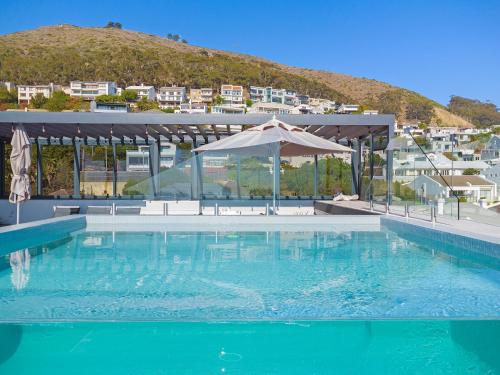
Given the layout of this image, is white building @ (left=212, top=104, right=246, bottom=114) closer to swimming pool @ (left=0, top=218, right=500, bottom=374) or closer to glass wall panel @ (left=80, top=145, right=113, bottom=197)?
glass wall panel @ (left=80, top=145, right=113, bottom=197)

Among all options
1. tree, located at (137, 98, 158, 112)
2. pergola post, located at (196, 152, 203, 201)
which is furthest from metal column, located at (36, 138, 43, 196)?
tree, located at (137, 98, 158, 112)

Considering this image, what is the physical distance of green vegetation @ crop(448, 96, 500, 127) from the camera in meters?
127

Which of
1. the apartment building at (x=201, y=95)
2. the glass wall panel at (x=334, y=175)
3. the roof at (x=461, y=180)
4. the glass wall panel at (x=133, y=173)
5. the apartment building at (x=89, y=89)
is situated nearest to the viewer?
the roof at (x=461, y=180)

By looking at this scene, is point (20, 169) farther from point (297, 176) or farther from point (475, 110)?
point (475, 110)

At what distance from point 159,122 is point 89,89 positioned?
8874cm

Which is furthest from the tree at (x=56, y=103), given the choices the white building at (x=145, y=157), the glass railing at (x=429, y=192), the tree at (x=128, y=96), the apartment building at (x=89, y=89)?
the glass railing at (x=429, y=192)

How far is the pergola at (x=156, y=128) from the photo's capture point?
1390 cm

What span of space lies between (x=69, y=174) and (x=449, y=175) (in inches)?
449

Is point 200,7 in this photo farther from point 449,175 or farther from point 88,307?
point 88,307

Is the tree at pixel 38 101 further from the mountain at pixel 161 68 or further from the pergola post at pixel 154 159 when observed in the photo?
the pergola post at pixel 154 159

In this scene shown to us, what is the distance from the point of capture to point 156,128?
590 inches

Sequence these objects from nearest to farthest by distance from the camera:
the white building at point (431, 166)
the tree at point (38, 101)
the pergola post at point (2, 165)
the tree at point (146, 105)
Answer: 1. the white building at point (431, 166)
2. the pergola post at point (2, 165)
3. the tree at point (38, 101)
4. the tree at point (146, 105)

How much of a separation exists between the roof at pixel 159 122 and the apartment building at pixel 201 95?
92.7 meters

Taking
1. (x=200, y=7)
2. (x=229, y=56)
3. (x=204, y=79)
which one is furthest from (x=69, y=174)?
(x=229, y=56)
